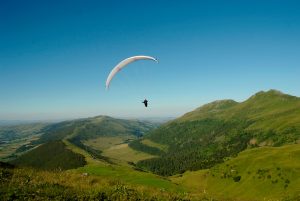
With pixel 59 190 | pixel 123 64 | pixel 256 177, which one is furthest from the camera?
pixel 256 177

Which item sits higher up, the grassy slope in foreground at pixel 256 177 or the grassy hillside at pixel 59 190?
the grassy hillside at pixel 59 190

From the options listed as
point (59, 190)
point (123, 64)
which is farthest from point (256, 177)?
point (59, 190)

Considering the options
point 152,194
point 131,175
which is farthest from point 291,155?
point 152,194

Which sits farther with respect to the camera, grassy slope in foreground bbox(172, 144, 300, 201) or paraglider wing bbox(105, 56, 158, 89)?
grassy slope in foreground bbox(172, 144, 300, 201)

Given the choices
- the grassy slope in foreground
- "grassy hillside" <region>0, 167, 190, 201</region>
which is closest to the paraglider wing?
"grassy hillside" <region>0, 167, 190, 201</region>

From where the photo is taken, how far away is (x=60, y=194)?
19.1m

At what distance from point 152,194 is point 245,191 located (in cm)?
10920

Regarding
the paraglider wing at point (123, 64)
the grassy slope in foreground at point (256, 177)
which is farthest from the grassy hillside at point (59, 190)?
the grassy slope in foreground at point (256, 177)

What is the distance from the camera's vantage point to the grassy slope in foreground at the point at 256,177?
372 ft

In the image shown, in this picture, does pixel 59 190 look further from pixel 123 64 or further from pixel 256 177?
pixel 256 177

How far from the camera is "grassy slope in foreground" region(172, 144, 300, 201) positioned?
372ft

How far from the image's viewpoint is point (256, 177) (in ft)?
425

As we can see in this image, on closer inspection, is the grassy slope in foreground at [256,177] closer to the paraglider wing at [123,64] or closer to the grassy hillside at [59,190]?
the paraglider wing at [123,64]

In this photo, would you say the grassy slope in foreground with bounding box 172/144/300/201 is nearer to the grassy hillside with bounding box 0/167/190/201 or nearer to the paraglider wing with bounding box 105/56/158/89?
the paraglider wing with bounding box 105/56/158/89
